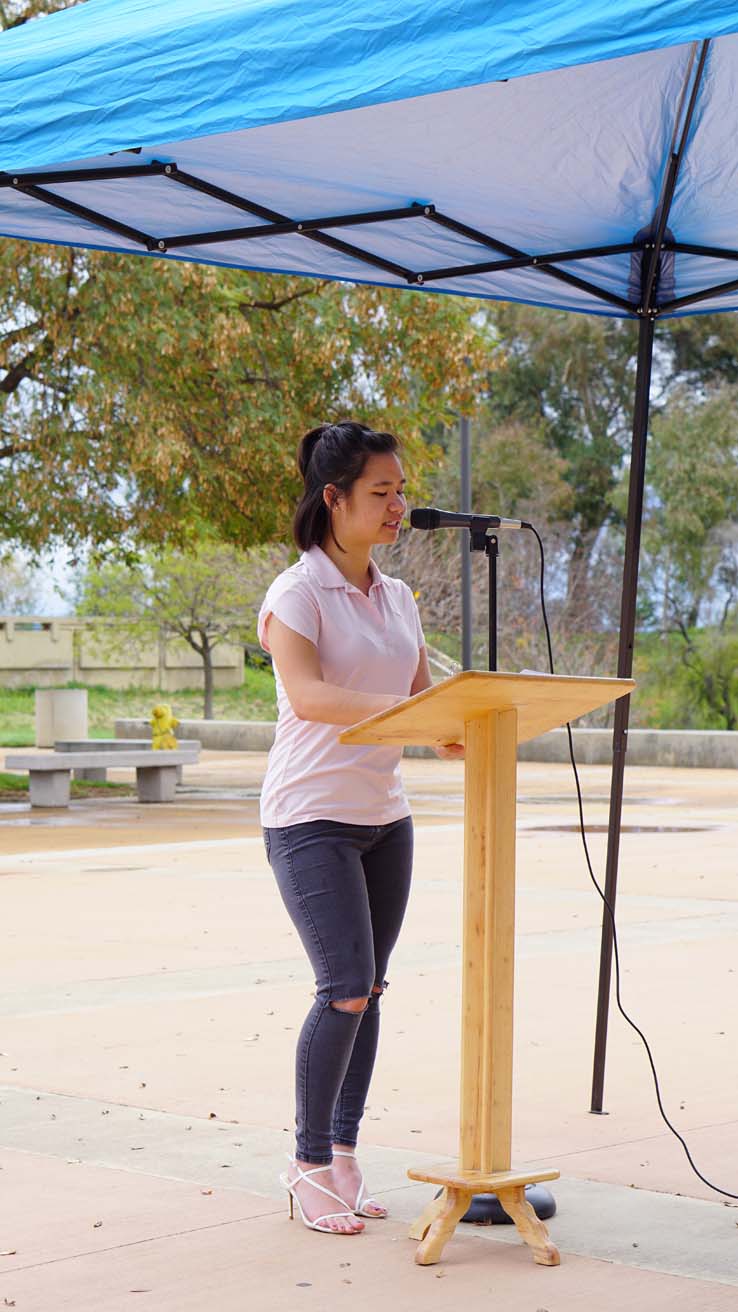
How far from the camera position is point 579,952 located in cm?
973

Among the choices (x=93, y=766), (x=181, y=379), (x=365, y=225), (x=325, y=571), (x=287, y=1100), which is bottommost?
(x=93, y=766)

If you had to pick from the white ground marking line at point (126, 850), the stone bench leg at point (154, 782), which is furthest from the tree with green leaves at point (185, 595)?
the white ground marking line at point (126, 850)

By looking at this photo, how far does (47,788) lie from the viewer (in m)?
21.1

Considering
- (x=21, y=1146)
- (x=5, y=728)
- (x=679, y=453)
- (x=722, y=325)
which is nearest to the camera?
(x=21, y=1146)

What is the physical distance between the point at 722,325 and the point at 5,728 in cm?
2036

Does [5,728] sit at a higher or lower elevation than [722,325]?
lower

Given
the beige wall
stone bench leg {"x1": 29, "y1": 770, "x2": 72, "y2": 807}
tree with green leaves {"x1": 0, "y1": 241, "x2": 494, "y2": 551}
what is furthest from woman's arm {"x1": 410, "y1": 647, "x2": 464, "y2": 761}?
the beige wall

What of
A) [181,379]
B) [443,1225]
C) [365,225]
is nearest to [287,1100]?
[443,1225]

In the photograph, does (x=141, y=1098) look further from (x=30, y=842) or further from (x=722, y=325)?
(x=722, y=325)

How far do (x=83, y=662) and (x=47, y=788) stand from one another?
1305 inches

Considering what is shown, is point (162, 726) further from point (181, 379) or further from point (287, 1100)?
point (287, 1100)

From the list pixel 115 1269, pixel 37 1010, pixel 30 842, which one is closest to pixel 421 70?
pixel 115 1269

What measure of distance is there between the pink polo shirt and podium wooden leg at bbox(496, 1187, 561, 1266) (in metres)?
0.95

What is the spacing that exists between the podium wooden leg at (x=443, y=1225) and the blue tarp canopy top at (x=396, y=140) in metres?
2.52
